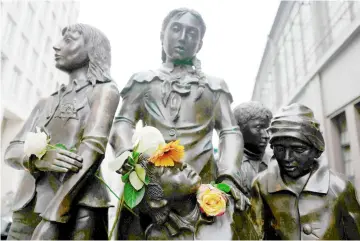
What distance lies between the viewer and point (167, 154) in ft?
5.00

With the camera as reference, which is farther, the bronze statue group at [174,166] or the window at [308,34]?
the window at [308,34]

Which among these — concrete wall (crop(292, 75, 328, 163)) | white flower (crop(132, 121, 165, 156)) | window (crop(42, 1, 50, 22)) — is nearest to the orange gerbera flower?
white flower (crop(132, 121, 165, 156))

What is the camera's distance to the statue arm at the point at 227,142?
6.34 feet

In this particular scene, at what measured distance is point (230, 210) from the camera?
1.67 m

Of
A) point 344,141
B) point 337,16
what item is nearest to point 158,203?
point 344,141

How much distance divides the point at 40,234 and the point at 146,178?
60cm

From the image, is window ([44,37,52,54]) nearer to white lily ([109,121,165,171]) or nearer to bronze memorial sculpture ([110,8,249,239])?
bronze memorial sculpture ([110,8,249,239])

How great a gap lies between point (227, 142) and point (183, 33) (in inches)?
30.8

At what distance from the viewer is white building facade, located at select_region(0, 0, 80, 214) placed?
12180mm

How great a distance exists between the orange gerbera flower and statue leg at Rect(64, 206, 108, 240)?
0.59m

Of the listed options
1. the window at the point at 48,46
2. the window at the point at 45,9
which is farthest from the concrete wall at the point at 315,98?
the window at the point at 48,46

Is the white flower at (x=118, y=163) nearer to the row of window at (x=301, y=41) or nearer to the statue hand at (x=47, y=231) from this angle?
the statue hand at (x=47, y=231)

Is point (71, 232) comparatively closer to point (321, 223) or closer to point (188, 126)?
point (188, 126)

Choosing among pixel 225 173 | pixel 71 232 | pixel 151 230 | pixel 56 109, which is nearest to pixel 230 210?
pixel 225 173
